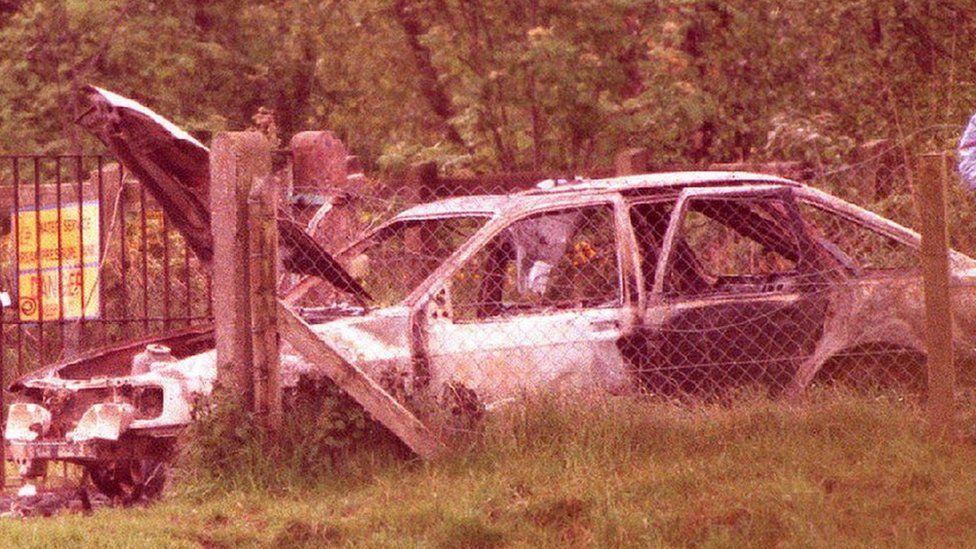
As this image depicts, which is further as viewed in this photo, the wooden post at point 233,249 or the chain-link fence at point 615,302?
the chain-link fence at point 615,302

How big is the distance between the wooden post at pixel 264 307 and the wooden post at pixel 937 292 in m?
3.10

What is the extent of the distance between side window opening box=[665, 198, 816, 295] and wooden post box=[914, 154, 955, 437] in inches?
63.2

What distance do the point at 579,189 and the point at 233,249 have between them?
80.5 inches

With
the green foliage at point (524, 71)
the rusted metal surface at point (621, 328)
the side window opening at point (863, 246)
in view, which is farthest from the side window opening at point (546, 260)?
the green foliage at point (524, 71)

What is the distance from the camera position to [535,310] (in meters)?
9.47

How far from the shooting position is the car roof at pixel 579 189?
9.67 meters

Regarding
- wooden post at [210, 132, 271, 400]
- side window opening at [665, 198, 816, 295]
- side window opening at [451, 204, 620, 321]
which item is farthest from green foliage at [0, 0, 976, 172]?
wooden post at [210, 132, 271, 400]

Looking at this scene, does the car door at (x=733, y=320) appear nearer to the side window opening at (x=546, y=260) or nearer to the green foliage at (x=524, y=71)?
the side window opening at (x=546, y=260)

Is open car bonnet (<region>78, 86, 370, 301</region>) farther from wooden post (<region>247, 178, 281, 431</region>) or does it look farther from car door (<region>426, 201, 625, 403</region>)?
car door (<region>426, 201, 625, 403</region>)

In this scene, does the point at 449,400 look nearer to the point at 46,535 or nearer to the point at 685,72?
the point at 46,535

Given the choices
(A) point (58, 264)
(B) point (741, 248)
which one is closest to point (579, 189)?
(B) point (741, 248)

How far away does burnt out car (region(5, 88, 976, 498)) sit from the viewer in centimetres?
908

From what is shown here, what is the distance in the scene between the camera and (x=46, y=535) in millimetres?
7676

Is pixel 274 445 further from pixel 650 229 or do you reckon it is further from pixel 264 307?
pixel 650 229
